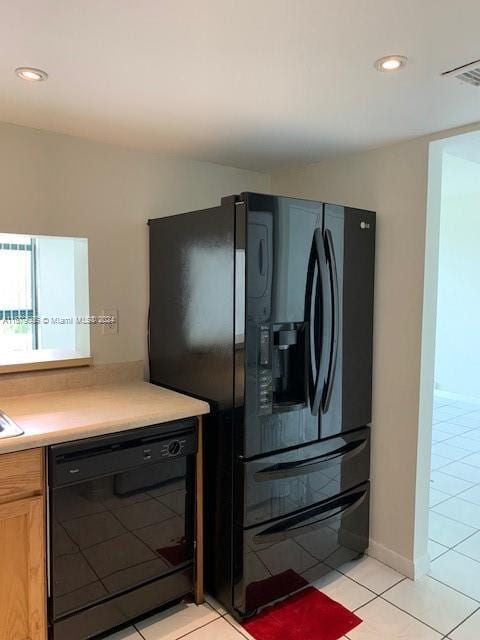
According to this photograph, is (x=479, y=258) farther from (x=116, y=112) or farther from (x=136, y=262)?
(x=116, y=112)

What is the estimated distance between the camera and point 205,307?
2275 mm

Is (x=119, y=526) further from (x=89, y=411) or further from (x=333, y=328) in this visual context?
(x=333, y=328)

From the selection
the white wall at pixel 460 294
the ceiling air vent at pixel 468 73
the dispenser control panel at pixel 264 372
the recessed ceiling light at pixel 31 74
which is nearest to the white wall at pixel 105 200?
the recessed ceiling light at pixel 31 74

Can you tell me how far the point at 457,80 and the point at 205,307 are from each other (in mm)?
1344

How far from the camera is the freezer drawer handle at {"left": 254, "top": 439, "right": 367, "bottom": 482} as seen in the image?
2.15 meters

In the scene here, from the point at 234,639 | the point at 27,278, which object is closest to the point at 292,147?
the point at 234,639

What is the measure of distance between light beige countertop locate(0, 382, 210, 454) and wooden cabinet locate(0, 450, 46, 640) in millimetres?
85

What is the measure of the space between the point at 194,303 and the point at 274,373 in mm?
524

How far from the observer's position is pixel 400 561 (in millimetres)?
2502

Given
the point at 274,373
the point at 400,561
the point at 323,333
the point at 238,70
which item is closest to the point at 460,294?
the point at 400,561

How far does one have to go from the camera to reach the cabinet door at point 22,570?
5.67ft

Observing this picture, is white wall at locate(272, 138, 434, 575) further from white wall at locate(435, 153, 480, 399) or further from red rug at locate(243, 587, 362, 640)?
white wall at locate(435, 153, 480, 399)

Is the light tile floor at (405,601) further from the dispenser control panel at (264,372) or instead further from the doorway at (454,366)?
the dispenser control panel at (264,372)

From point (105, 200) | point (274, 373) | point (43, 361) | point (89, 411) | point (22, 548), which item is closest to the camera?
point (22, 548)
